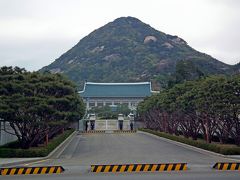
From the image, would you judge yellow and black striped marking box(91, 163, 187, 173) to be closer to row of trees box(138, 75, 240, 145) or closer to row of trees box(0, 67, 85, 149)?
row of trees box(0, 67, 85, 149)

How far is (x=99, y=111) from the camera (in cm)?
8700

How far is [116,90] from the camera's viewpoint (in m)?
98.0

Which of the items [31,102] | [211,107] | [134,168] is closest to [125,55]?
[211,107]

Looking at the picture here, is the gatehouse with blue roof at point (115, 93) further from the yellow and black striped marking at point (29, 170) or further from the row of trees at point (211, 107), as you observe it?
the yellow and black striped marking at point (29, 170)

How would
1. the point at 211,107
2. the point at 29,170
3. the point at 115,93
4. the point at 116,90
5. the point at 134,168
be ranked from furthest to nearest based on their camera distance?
the point at 116,90 < the point at 115,93 < the point at 211,107 < the point at 134,168 < the point at 29,170

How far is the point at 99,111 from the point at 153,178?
73.0 meters

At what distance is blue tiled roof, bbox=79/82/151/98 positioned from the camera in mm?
96000

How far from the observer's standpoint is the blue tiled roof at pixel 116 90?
315 ft

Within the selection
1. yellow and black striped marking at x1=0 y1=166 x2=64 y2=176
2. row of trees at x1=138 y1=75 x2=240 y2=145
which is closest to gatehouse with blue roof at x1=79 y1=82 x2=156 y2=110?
row of trees at x1=138 y1=75 x2=240 y2=145

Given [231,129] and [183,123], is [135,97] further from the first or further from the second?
[231,129]

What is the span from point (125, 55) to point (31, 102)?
107 metres

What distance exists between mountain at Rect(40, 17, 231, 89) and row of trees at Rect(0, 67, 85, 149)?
2990 inches

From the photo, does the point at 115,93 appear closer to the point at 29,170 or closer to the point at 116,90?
the point at 116,90

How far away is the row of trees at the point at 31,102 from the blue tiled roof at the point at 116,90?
6851 cm
